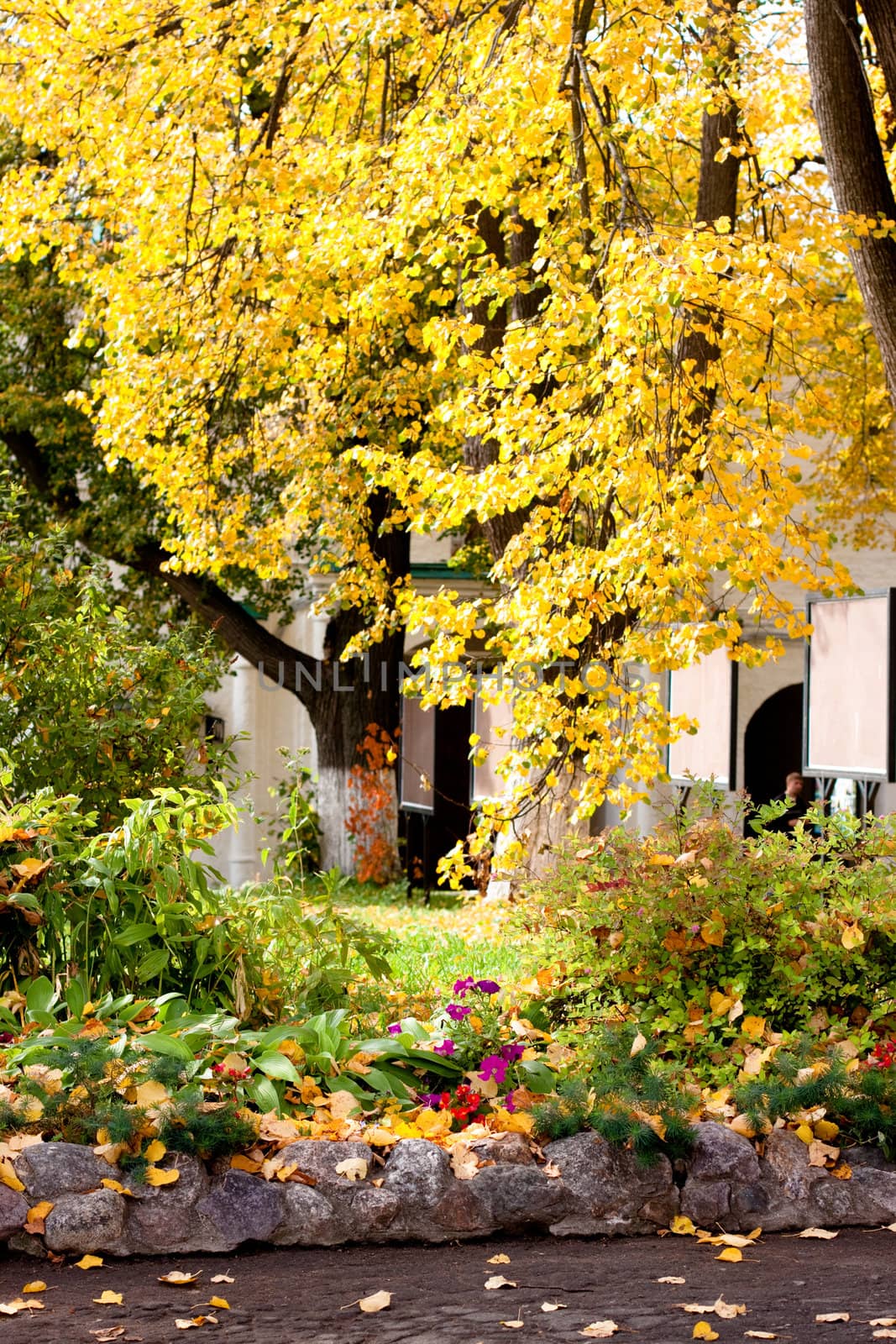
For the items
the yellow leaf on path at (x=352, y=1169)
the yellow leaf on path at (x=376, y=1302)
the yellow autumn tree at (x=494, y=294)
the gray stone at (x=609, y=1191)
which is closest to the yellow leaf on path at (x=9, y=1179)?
the yellow leaf on path at (x=352, y=1169)

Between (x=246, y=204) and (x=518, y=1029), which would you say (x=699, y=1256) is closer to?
(x=518, y=1029)

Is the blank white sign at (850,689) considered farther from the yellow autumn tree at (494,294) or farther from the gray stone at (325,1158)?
the gray stone at (325,1158)

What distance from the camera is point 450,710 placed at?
1658cm

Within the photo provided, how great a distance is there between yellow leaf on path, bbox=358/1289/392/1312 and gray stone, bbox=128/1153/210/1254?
615mm

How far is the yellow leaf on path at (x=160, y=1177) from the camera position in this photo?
427cm

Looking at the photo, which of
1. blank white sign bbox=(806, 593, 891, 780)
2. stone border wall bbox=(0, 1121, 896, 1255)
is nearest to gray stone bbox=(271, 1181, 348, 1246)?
stone border wall bbox=(0, 1121, 896, 1255)

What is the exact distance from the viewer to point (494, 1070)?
5.18m

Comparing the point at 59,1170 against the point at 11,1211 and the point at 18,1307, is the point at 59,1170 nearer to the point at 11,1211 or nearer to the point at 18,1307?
the point at 11,1211

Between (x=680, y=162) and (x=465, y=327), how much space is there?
5.96m

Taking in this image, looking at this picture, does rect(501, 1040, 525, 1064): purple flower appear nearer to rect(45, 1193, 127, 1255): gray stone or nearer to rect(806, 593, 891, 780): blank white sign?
rect(45, 1193, 127, 1255): gray stone

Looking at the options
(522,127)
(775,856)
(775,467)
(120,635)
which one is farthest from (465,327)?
(775,856)

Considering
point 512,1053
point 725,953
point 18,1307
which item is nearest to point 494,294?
point 725,953

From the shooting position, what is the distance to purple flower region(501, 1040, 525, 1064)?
5.33 m

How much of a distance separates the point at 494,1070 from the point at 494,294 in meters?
6.20
